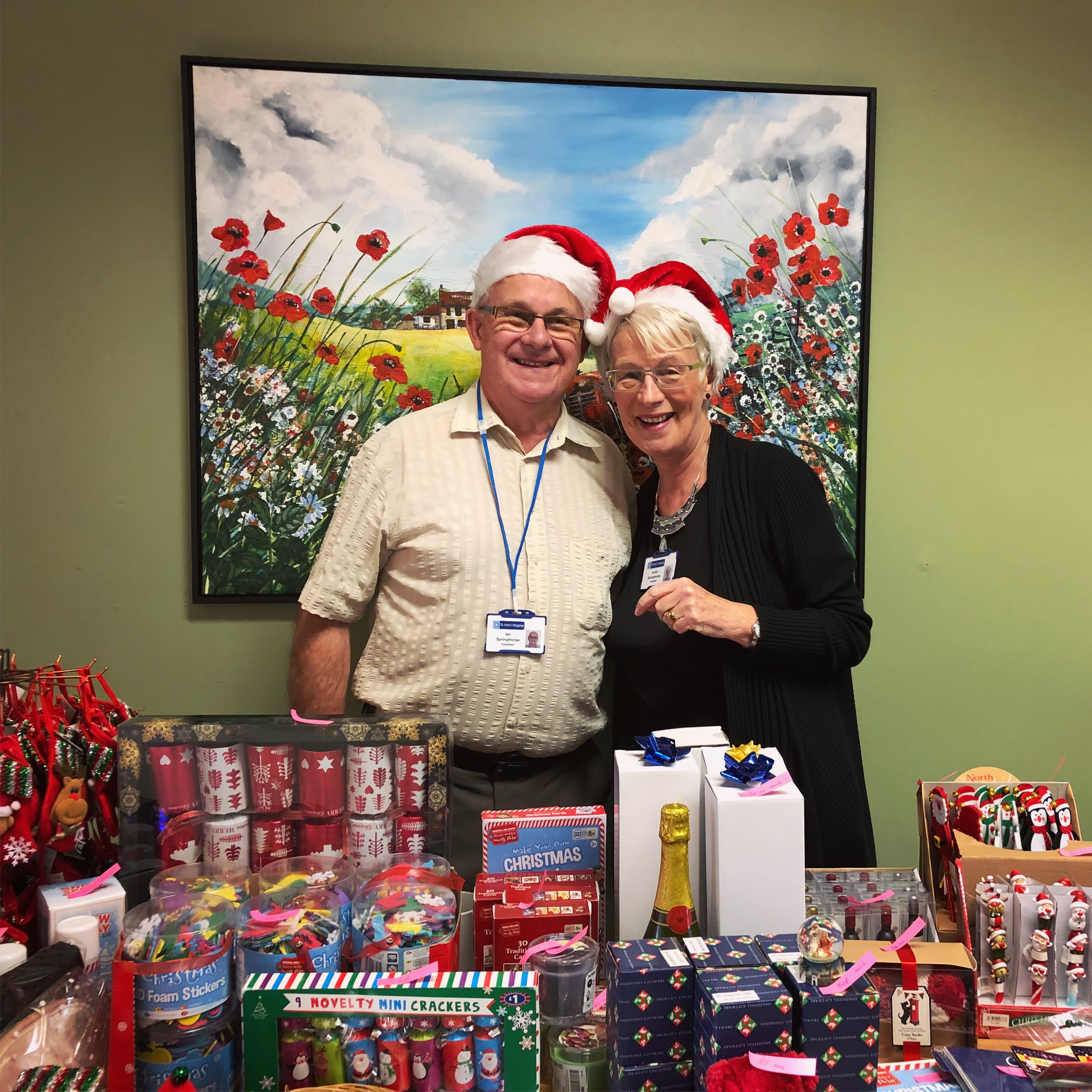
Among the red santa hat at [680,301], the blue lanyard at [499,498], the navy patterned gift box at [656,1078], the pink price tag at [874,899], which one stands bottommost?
the navy patterned gift box at [656,1078]

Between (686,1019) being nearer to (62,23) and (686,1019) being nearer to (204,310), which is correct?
(204,310)

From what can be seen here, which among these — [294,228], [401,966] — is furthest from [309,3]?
[401,966]

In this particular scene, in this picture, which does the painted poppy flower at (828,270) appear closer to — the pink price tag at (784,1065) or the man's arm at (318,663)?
the man's arm at (318,663)

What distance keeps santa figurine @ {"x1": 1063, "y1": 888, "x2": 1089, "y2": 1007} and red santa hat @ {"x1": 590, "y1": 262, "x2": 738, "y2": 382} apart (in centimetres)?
125

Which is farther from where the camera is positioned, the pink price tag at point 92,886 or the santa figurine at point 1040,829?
the santa figurine at point 1040,829

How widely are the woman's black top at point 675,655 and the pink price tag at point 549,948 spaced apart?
2.60 feet

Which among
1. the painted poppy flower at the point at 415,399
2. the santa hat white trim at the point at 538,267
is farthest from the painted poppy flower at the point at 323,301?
the santa hat white trim at the point at 538,267

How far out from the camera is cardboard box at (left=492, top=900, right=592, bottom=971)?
44.2 inches

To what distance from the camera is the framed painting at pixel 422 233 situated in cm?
208

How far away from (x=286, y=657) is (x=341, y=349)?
2.64ft

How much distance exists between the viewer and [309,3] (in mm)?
2094

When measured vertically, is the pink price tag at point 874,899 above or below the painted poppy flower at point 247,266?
below

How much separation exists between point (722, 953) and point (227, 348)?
1.78m

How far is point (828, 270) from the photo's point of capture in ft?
7.25
